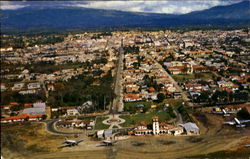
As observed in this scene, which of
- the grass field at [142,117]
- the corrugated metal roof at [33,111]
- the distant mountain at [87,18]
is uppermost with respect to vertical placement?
the distant mountain at [87,18]

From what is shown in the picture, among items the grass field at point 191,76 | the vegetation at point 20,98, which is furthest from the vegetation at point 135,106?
the grass field at point 191,76

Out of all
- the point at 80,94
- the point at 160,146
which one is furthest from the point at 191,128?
the point at 80,94

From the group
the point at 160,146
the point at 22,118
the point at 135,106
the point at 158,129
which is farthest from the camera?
the point at 135,106

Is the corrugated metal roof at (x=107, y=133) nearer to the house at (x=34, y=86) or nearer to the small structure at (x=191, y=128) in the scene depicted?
the small structure at (x=191, y=128)

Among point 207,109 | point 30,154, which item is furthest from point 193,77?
point 30,154

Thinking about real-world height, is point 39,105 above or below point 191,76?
below

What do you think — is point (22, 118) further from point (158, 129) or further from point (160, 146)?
point (160, 146)

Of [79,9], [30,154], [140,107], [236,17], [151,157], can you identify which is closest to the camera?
[151,157]

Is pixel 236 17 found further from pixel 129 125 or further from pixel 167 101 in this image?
pixel 129 125
